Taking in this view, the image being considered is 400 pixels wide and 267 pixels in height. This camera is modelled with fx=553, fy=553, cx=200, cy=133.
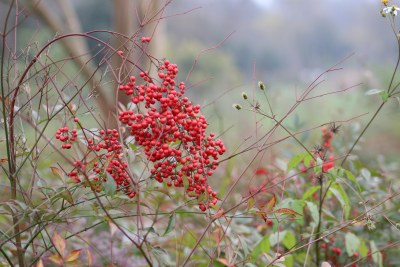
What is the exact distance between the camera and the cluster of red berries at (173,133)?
1115 millimetres

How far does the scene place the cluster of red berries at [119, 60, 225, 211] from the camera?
1115mm

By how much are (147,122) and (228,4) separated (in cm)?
1173

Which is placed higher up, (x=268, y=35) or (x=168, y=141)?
(x=268, y=35)

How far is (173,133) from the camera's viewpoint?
1.13m

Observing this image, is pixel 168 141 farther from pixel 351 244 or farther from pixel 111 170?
pixel 351 244

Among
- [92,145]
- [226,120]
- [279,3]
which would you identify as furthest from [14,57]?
[279,3]

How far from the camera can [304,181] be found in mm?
1930

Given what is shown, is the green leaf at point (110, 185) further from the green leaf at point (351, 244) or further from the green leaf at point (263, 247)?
the green leaf at point (351, 244)

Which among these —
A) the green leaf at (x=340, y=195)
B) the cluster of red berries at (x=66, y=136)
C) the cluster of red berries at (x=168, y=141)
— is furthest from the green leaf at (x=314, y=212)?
the cluster of red berries at (x=66, y=136)

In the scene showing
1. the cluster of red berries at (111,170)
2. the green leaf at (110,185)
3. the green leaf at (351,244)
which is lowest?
the green leaf at (351,244)

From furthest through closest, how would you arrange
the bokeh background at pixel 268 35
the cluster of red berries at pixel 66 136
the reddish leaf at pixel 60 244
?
the bokeh background at pixel 268 35
the cluster of red berries at pixel 66 136
the reddish leaf at pixel 60 244

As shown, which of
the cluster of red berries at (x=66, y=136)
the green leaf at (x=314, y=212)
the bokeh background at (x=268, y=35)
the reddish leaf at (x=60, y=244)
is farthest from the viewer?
the bokeh background at (x=268, y=35)

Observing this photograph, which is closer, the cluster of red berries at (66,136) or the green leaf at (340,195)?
the cluster of red berries at (66,136)

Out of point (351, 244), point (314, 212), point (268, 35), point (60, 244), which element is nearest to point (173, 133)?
point (60, 244)
